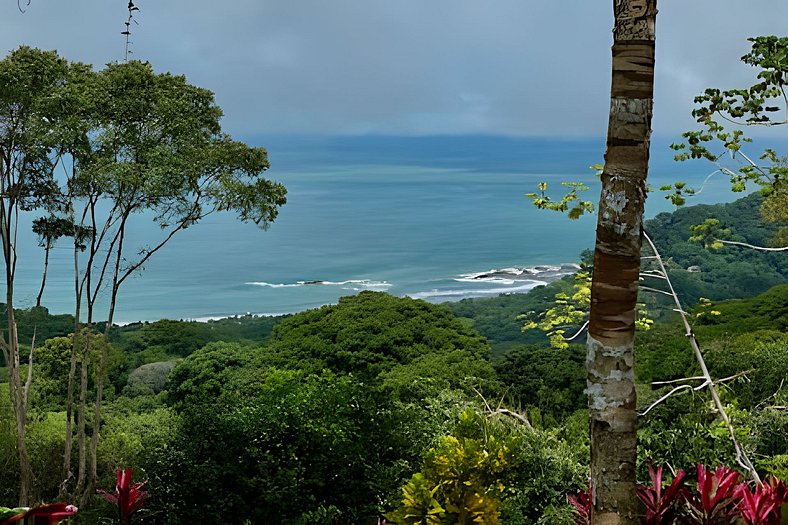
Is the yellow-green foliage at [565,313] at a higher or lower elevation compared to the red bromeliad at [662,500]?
higher

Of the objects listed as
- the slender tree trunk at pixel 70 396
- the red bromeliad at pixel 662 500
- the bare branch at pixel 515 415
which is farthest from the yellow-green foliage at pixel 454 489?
the slender tree trunk at pixel 70 396

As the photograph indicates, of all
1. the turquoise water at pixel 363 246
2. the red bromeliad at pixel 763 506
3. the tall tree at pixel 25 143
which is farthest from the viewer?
the turquoise water at pixel 363 246

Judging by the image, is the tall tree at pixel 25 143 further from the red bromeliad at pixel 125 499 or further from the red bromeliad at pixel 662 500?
the red bromeliad at pixel 662 500

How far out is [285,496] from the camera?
13.6 feet

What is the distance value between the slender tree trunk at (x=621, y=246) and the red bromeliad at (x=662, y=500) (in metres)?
0.71

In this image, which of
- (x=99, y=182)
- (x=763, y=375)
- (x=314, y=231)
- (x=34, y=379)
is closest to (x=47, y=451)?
(x=34, y=379)

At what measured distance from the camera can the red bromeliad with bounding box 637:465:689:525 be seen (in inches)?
100

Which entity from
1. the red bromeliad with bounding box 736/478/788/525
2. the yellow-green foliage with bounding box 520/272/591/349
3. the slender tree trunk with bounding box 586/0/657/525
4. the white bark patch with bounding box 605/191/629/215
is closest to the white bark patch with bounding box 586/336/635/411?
the slender tree trunk with bounding box 586/0/657/525

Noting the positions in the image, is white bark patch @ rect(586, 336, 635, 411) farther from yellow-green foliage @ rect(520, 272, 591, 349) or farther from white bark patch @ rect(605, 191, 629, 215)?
yellow-green foliage @ rect(520, 272, 591, 349)

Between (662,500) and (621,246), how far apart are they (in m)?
1.13

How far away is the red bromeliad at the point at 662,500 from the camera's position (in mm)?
2541

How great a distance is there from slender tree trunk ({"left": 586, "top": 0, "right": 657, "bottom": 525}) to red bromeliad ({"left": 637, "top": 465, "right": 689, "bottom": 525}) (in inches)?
28.0

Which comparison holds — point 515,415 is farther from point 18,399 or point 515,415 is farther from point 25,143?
point 25,143

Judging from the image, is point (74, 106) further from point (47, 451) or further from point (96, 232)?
point (47, 451)
